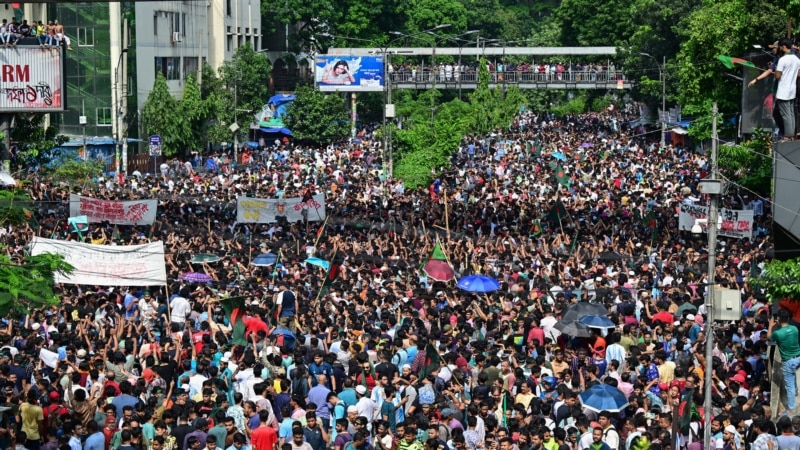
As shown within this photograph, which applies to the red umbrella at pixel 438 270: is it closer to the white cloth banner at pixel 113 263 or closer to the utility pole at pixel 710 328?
the white cloth banner at pixel 113 263

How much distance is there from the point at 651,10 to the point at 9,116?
34219mm

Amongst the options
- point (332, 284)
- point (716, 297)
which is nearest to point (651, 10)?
point (332, 284)

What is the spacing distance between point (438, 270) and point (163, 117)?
34.7 meters

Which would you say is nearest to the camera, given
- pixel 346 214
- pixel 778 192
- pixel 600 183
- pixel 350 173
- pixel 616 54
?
pixel 778 192

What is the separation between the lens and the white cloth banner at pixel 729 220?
27594 mm

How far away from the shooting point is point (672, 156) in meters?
53.5

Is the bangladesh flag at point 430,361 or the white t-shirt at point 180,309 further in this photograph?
the white t-shirt at point 180,309

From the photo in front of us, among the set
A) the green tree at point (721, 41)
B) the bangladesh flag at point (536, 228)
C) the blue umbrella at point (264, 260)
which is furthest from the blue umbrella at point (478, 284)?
the green tree at point (721, 41)

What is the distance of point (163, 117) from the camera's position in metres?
57.0

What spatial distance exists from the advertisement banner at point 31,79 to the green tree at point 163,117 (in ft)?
43.1

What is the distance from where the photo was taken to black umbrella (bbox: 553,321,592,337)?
18250mm

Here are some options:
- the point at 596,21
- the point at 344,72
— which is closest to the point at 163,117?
the point at 344,72

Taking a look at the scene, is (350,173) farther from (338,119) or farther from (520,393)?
(520,393)

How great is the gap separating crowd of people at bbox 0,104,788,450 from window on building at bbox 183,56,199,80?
2913 cm
